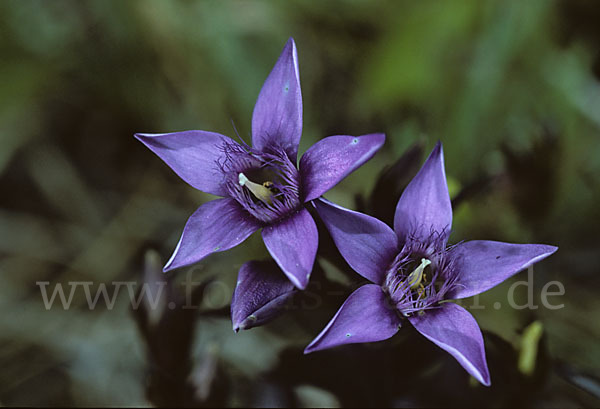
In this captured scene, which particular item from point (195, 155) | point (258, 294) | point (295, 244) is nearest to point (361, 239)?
point (295, 244)

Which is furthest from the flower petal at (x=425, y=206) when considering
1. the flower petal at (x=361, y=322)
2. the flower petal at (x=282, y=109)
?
the flower petal at (x=282, y=109)

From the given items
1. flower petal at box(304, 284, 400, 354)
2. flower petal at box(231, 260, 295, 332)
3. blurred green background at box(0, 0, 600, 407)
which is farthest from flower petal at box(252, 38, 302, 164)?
blurred green background at box(0, 0, 600, 407)

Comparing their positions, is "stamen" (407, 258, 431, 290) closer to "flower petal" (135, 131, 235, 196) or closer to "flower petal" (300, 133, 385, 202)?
"flower petal" (300, 133, 385, 202)

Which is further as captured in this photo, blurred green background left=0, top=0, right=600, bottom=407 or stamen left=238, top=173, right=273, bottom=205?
blurred green background left=0, top=0, right=600, bottom=407

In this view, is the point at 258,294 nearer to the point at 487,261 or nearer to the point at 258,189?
the point at 258,189

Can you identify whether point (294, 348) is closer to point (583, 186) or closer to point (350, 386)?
point (350, 386)

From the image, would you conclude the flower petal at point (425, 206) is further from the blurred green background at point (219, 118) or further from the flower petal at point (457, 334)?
the blurred green background at point (219, 118)
